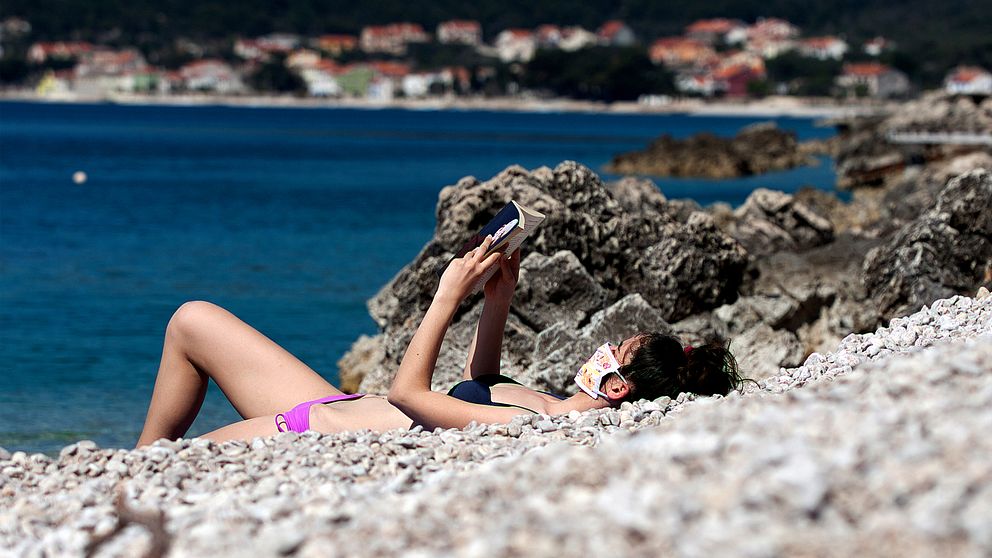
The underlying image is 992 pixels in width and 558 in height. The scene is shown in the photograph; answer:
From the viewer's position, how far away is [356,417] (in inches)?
221

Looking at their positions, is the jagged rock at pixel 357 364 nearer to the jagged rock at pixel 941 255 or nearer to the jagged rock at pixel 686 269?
the jagged rock at pixel 686 269

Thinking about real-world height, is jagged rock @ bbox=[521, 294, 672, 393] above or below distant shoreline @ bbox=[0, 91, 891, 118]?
above

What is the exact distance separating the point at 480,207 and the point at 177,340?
399 cm

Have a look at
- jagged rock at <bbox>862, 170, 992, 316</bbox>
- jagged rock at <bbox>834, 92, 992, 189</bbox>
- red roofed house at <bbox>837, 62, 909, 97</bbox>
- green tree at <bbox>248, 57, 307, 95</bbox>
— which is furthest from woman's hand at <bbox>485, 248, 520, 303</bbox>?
green tree at <bbox>248, 57, 307, 95</bbox>

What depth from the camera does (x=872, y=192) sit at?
1483 inches

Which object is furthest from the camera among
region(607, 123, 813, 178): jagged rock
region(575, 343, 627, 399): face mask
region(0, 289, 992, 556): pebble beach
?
region(607, 123, 813, 178): jagged rock

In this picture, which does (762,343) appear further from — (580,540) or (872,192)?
(872,192)

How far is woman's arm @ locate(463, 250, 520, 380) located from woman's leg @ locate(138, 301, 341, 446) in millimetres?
789

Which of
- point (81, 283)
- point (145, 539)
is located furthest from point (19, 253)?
point (145, 539)

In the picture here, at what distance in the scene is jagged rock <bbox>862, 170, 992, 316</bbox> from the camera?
10000mm

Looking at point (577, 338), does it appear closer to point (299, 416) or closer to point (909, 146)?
point (299, 416)

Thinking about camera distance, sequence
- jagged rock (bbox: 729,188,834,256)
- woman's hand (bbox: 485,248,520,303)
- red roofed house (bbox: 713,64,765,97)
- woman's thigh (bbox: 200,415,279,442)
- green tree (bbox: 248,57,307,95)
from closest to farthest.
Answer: woman's thigh (bbox: 200,415,279,442) → woman's hand (bbox: 485,248,520,303) → jagged rock (bbox: 729,188,834,256) → red roofed house (bbox: 713,64,765,97) → green tree (bbox: 248,57,307,95)

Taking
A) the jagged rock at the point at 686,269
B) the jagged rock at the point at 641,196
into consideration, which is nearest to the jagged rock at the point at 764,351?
the jagged rock at the point at 686,269

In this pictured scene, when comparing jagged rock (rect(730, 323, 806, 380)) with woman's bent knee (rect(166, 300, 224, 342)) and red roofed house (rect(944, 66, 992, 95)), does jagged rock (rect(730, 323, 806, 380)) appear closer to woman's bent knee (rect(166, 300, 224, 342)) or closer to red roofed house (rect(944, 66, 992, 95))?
woman's bent knee (rect(166, 300, 224, 342))
